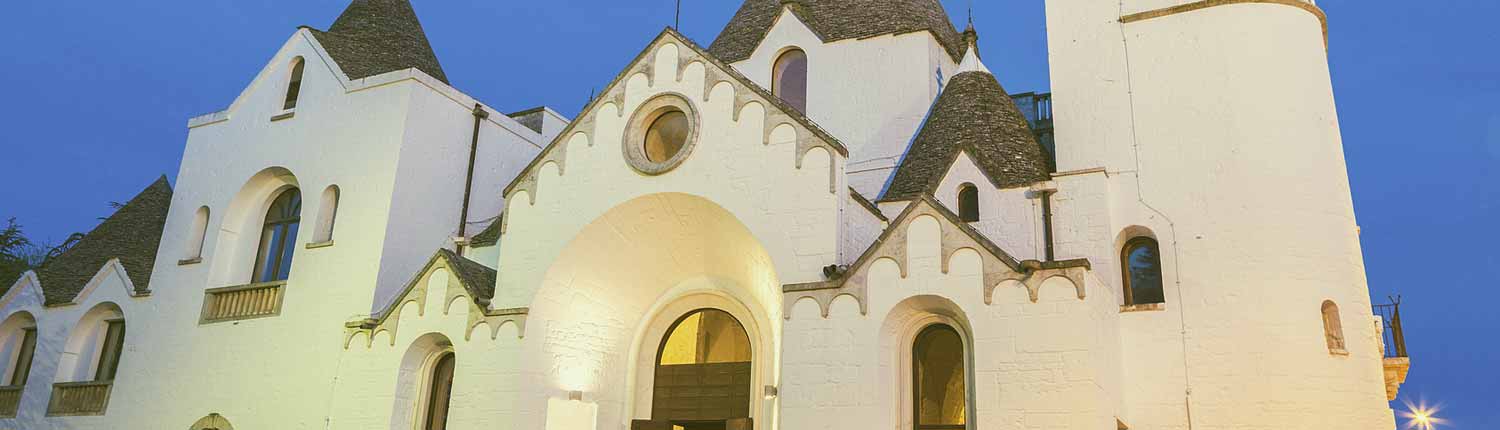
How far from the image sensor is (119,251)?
22062 mm

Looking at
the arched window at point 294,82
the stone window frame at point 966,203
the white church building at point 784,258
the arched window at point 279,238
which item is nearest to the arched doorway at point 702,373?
the white church building at point 784,258

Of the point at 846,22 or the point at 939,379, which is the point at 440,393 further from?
the point at 846,22

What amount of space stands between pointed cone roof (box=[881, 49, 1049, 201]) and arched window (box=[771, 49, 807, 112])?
4380 mm

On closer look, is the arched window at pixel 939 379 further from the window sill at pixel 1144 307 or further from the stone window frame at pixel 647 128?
the stone window frame at pixel 647 128

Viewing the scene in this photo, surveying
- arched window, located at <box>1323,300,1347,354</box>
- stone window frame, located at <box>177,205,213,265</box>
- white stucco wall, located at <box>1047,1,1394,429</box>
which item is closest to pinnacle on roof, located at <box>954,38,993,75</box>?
Answer: white stucco wall, located at <box>1047,1,1394,429</box>

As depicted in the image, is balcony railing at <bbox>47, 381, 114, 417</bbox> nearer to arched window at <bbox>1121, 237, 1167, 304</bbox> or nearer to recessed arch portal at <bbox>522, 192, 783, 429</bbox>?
recessed arch portal at <bbox>522, 192, 783, 429</bbox>

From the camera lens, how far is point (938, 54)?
70.7 ft

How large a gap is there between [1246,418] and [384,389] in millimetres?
12383

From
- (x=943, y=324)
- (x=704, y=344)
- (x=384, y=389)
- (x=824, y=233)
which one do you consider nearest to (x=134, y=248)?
(x=384, y=389)

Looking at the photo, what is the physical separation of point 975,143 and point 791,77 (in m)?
6.56

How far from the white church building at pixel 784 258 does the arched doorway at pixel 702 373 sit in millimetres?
55

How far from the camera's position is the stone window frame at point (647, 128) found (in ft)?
50.8

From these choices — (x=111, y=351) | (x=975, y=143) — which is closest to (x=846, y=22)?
(x=975, y=143)

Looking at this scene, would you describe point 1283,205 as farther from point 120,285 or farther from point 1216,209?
point 120,285
